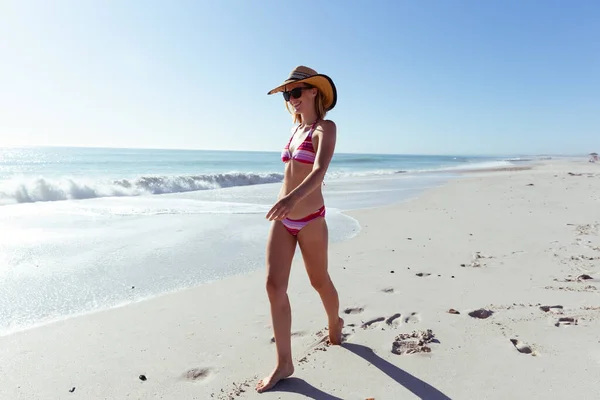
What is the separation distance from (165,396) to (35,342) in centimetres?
136

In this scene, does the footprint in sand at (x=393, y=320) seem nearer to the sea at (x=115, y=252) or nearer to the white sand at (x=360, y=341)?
the white sand at (x=360, y=341)

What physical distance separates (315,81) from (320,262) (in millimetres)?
1209

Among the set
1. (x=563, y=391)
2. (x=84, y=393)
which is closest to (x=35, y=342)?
(x=84, y=393)

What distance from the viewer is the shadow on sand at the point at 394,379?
2279 millimetres

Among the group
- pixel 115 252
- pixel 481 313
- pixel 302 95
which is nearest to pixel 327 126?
pixel 302 95

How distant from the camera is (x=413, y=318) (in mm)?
3314

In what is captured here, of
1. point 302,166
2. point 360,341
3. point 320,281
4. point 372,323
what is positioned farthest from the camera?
point 372,323

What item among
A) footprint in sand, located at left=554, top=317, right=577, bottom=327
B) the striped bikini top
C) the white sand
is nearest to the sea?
the white sand

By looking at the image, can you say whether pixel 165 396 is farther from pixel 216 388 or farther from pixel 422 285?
pixel 422 285

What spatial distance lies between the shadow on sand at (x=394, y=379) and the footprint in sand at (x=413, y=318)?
0.68m

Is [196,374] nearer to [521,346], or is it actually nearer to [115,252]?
[521,346]

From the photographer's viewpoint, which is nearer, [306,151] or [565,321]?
[306,151]

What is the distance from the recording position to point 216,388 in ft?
8.01

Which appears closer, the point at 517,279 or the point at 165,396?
the point at 165,396
